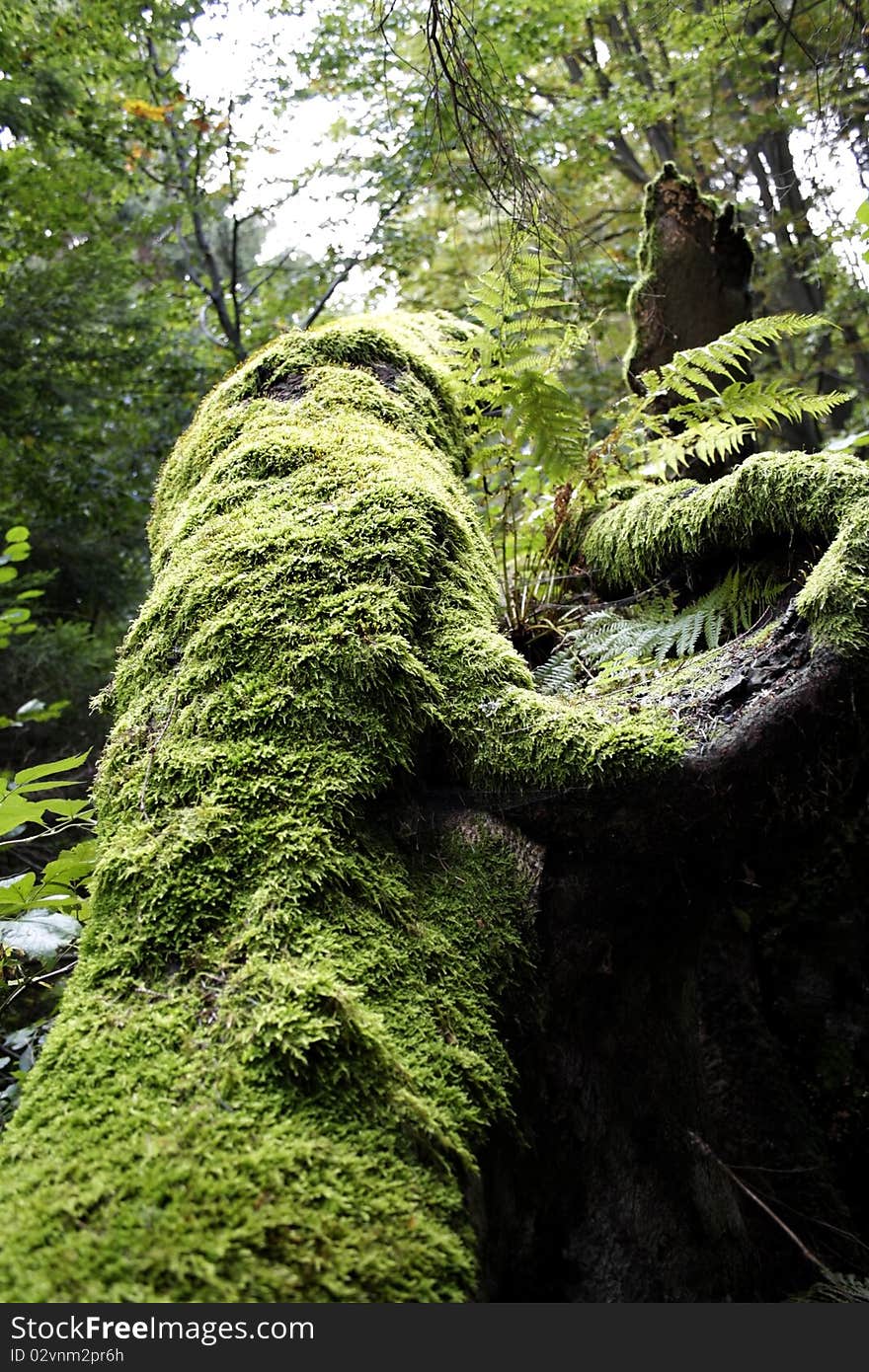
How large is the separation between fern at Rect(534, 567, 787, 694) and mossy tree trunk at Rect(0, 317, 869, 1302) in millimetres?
139

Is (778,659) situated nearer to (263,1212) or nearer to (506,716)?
(506,716)

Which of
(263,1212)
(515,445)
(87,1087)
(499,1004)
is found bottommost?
(499,1004)

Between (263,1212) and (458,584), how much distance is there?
5.14 ft

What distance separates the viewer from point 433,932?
1.64m

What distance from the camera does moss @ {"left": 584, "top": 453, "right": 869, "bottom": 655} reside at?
1.83 m

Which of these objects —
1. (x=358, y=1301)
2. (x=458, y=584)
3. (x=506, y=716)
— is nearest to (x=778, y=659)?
(x=506, y=716)

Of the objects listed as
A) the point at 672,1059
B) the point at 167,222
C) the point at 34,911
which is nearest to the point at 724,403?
the point at 672,1059

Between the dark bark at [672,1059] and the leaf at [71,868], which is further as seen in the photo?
the leaf at [71,868]

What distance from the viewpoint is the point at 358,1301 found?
1.03m

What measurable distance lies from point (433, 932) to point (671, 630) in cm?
134

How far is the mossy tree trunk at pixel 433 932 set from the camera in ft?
3.70

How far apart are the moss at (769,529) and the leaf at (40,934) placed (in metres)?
1.80

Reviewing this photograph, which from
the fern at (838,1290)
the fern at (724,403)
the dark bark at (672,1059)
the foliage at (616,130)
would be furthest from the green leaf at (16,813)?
the foliage at (616,130)

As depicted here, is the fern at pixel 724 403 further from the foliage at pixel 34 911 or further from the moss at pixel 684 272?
the foliage at pixel 34 911
